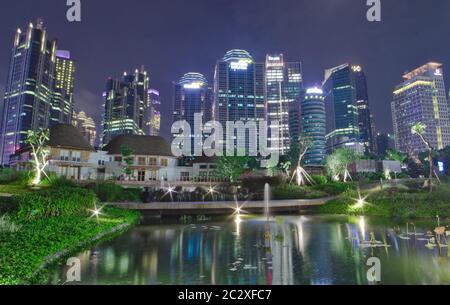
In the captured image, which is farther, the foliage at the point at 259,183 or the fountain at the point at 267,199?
the foliage at the point at 259,183

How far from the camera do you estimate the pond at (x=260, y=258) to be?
11672 mm

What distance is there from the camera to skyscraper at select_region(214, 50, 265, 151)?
570 ft

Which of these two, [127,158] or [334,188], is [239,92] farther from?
[334,188]

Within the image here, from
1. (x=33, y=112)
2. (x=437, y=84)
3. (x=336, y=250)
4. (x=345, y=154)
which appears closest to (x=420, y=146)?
(x=437, y=84)

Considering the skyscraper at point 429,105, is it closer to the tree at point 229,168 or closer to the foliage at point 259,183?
the tree at point 229,168

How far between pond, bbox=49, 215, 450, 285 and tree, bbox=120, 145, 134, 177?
110 feet

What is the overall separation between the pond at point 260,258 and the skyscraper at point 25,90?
483ft

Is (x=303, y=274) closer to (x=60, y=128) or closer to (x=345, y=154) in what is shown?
(x=60, y=128)

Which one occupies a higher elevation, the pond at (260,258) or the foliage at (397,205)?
the foliage at (397,205)

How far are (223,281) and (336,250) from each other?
8161 mm

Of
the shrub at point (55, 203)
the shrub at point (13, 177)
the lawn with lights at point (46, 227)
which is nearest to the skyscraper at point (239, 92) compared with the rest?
the shrub at point (13, 177)

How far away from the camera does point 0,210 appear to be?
2175cm

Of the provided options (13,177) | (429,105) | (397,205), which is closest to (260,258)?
(397,205)

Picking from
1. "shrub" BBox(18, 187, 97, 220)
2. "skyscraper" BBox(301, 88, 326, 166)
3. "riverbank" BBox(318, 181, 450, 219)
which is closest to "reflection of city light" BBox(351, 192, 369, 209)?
"riverbank" BBox(318, 181, 450, 219)
